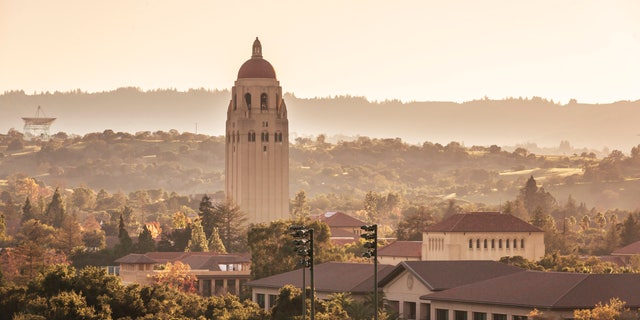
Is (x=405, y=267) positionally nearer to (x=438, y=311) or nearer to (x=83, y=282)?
(x=438, y=311)

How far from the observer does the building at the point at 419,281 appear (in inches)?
5837

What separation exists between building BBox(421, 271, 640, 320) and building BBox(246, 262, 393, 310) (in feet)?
41.2

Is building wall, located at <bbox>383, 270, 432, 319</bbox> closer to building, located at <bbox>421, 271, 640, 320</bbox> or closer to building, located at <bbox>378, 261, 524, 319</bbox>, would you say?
building, located at <bbox>378, 261, 524, 319</bbox>

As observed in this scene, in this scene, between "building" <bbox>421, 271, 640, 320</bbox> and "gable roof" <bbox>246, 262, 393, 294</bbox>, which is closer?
"building" <bbox>421, 271, 640, 320</bbox>

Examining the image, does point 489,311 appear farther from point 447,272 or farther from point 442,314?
point 447,272

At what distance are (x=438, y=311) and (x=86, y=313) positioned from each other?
42.0m

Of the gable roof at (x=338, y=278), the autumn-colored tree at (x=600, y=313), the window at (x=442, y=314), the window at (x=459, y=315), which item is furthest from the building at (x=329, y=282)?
the autumn-colored tree at (x=600, y=313)

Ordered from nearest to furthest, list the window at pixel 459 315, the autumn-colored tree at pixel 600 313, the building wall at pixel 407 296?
the autumn-colored tree at pixel 600 313 → the window at pixel 459 315 → the building wall at pixel 407 296

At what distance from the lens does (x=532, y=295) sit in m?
131

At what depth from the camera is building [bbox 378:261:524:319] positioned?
148 metres

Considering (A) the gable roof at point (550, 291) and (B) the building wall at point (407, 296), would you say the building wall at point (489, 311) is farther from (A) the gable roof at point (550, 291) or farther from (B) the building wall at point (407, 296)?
(B) the building wall at point (407, 296)

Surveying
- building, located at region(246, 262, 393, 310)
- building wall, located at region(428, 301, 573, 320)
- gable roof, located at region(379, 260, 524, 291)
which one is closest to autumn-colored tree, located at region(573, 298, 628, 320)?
building wall, located at region(428, 301, 573, 320)

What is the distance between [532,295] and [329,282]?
34220 millimetres

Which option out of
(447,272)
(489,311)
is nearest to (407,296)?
(447,272)
